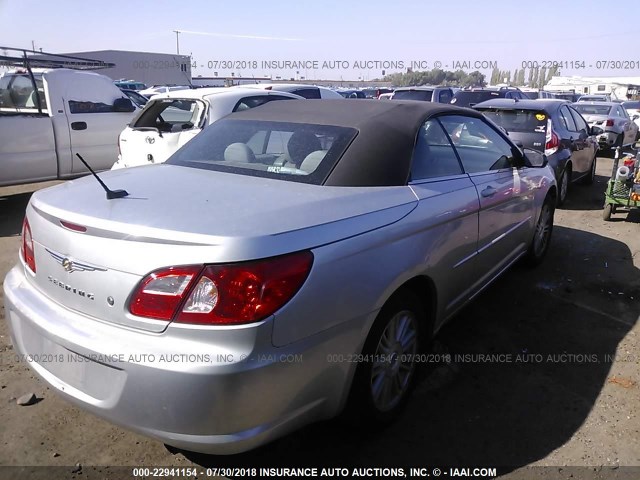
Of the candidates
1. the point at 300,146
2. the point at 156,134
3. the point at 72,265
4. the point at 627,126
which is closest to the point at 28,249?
the point at 72,265

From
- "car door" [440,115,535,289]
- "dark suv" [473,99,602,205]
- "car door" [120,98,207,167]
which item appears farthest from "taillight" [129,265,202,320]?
"dark suv" [473,99,602,205]

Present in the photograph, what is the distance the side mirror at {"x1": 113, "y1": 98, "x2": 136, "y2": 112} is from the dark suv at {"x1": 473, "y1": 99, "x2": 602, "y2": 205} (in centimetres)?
563

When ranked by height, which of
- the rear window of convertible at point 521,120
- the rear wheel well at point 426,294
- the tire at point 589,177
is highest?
the rear window of convertible at point 521,120

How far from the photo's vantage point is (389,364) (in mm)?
2619

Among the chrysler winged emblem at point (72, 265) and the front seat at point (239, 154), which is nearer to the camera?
the chrysler winged emblem at point (72, 265)

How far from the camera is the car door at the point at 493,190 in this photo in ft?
11.4

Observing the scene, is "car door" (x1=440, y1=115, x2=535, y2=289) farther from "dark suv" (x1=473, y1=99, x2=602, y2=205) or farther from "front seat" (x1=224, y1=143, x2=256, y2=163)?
"dark suv" (x1=473, y1=99, x2=602, y2=205)

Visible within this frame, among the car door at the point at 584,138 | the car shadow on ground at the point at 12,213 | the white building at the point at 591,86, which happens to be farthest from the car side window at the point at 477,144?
the white building at the point at 591,86

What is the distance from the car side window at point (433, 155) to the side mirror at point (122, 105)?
6.60 meters

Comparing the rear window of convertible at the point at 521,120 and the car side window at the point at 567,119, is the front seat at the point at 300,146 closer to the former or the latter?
the rear window of convertible at the point at 521,120

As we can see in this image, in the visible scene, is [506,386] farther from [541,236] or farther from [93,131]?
[93,131]

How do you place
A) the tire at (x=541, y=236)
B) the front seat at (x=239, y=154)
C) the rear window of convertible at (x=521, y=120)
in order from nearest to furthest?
the front seat at (x=239, y=154) → the tire at (x=541, y=236) → the rear window of convertible at (x=521, y=120)

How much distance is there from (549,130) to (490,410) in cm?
570

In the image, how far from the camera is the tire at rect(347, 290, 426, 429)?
2.40 m
